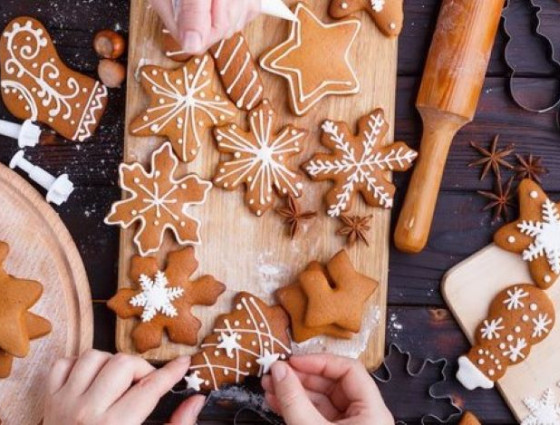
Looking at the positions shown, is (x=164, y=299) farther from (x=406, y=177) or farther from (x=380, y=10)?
(x=380, y=10)

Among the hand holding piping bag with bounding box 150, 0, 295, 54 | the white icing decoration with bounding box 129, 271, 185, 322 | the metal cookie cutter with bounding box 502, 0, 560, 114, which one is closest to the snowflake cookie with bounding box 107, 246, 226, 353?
the white icing decoration with bounding box 129, 271, 185, 322

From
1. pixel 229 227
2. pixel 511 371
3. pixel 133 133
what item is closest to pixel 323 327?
pixel 229 227

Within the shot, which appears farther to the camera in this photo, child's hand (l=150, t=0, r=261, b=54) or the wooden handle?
the wooden handle

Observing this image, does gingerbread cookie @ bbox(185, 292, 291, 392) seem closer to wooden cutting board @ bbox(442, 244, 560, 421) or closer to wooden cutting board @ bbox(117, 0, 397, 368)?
wooden cutting board @ bbox(117, 0, 397, 368)

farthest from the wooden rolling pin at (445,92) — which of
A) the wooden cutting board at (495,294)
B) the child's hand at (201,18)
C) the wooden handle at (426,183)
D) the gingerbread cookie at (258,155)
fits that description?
the child's hand at (201,18)

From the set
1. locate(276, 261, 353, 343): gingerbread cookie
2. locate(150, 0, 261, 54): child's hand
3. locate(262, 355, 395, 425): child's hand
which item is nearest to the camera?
locate(150, 0, 261, 54): child's hand

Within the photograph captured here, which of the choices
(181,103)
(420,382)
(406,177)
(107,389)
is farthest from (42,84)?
(420,382)

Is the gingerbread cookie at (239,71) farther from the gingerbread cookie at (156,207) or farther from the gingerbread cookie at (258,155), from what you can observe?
the gingerbread cookie at (156,207)
